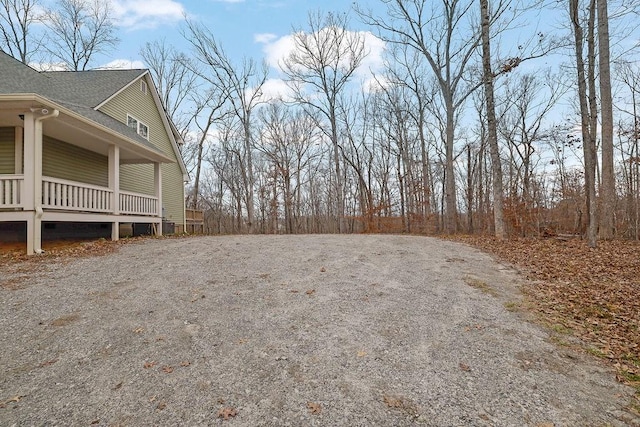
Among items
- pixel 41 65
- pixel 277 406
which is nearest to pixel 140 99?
pixel 41 65

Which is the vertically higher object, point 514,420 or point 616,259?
point 616,259

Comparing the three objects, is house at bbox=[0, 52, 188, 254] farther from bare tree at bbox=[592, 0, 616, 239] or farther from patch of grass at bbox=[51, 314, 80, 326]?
bare tree at bbox=[592, 0, 616, 239]

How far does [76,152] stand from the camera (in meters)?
10.2

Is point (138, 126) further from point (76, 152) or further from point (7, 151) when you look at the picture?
point (7, 151)

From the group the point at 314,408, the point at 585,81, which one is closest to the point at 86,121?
the point at 314,408

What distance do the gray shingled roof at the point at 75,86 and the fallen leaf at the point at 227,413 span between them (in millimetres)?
7983

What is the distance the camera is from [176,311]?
4035mm

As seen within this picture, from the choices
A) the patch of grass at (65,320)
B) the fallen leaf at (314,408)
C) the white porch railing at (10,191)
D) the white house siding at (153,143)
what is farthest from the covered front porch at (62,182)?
the fallen leaf at (314,408)

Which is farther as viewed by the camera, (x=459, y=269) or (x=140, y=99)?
(x=140, y=99)

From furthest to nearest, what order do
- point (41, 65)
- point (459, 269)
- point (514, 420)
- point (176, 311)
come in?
point (41, 65) < point (459, 269) < point (176, 311) < point (514, 420)

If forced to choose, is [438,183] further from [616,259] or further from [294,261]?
[294,261]

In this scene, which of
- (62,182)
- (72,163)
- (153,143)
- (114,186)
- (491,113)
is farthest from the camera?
(153,143)

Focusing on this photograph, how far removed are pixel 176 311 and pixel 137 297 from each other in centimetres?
85

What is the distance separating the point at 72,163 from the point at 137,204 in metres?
2.14
